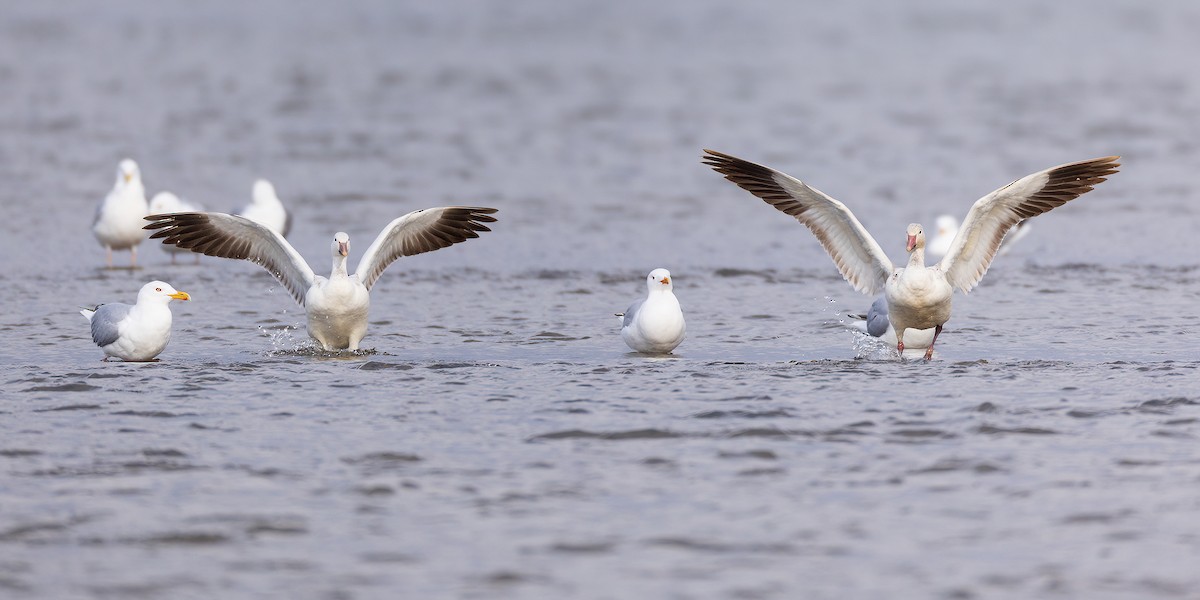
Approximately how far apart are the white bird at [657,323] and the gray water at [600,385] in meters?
0.22

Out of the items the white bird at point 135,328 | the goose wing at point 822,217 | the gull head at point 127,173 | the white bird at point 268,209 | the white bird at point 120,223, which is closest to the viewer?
the white bird at point 135,328

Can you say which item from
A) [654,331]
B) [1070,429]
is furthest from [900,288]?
[1070,429]

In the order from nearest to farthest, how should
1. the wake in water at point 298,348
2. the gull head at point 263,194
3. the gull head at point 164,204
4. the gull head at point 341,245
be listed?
the gull head at point 341,245
the wake in water at point 298,348
the gull head at point 263,194
the gull head at point 164,204

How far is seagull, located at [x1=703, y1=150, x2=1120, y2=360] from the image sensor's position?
12.3 m

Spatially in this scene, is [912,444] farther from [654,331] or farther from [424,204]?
[424,204]

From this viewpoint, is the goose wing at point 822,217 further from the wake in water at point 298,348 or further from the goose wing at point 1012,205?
the wake in water at point 298,348

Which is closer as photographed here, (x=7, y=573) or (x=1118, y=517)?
(x=7, y=573)

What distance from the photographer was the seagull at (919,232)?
12328 mm

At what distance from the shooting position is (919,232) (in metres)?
12.4

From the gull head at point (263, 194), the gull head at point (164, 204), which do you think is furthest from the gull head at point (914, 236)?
the gull head at point (164, 204)

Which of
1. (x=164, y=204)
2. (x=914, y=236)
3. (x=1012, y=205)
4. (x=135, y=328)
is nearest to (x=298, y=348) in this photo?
(x=135, y=328)

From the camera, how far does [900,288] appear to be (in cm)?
1233

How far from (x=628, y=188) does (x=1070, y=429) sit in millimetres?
14363

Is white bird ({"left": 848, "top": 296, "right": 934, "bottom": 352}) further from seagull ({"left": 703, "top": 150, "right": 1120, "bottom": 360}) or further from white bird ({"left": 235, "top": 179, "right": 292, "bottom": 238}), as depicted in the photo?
white bird ({"left": 235, "top": 179, "right": 292, "bottom": 238})
